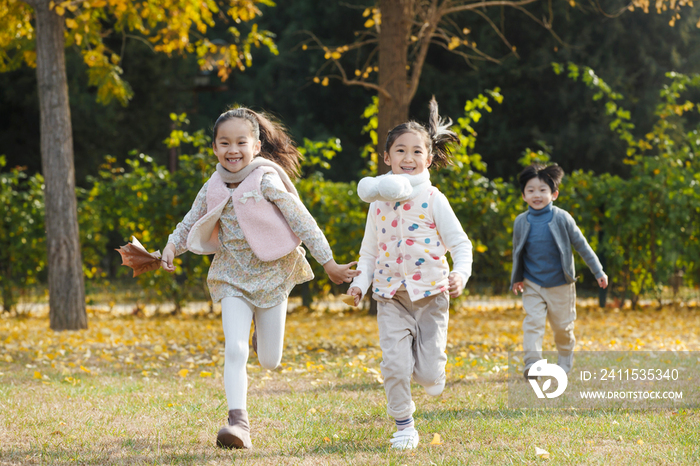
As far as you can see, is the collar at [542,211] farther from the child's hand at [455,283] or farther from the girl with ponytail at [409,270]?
the child's hand at [455,283]

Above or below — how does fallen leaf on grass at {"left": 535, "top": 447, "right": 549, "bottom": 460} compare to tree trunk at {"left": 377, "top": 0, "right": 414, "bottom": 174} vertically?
below

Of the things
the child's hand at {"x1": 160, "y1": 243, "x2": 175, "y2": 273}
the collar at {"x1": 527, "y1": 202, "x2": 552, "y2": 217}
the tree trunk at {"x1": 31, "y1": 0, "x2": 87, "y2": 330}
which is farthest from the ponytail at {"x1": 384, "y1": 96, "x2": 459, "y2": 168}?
the tree trunk at {"x1": 31, "y1": 0, "x2": 87, "y2": 330}

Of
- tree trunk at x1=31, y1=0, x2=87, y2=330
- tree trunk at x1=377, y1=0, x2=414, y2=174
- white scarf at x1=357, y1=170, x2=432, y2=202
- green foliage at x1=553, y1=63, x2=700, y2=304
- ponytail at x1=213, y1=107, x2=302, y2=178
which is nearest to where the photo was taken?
white scarf at x1=357, y1=170, x2=432, y2=202

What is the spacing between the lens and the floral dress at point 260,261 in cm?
349

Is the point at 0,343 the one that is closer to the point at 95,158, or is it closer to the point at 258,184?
the point at 258,184

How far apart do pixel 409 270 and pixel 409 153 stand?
0.60 metres

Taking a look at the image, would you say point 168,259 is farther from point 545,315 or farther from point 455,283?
point 545,315

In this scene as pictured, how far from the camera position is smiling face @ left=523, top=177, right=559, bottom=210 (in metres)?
5.08

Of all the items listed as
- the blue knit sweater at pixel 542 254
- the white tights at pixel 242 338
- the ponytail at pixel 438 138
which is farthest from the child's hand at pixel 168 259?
the blue knit sweater at pixel 542 254

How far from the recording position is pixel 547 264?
16.6 feet

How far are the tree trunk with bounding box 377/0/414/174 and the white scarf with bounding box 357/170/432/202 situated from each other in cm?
492

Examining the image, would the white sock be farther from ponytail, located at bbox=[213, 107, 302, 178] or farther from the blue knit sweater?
the blue knit sweater

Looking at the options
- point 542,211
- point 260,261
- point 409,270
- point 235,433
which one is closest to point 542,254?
point 542,211

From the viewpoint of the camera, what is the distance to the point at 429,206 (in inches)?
137
